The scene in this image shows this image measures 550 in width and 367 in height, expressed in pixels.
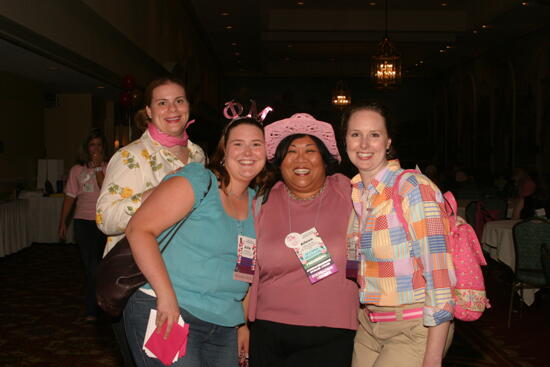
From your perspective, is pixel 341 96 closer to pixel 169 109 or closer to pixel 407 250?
pixel 169 109

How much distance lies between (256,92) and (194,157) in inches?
805

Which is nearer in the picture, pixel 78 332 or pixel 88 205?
pixel 78 332

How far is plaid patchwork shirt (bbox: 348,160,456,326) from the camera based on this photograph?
2027 millimetres

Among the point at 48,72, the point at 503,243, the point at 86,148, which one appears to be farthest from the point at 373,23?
the point at 86,148

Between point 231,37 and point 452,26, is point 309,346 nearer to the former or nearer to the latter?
point 452,26

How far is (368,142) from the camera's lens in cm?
229

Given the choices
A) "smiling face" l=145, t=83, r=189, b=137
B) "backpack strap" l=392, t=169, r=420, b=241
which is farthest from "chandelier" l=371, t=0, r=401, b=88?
"backpack strap" l=392, t=169, r=420, b=241

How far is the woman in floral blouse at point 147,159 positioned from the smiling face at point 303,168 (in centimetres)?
51

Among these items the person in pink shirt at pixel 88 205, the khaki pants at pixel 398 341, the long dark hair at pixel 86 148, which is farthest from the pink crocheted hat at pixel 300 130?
the long dark hair at pixel 86 148

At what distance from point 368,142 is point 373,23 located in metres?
13.1

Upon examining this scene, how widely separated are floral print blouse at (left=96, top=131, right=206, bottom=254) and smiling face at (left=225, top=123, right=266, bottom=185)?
0.40 metres

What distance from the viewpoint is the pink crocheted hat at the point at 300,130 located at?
111 inches

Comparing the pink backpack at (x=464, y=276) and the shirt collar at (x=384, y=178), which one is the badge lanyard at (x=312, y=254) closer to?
the shirt collar at (x=384, y=178)

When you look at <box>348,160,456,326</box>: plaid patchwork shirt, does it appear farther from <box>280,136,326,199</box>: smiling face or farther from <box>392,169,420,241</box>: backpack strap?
<box>280,136,326,199</box>: smiling face
